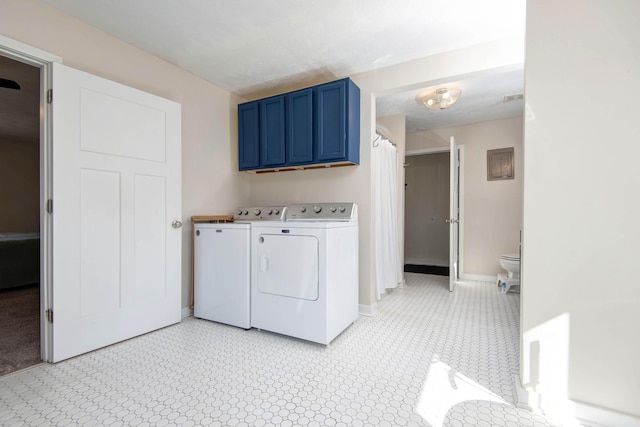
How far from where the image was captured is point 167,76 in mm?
2602

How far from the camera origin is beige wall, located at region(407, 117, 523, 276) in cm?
395

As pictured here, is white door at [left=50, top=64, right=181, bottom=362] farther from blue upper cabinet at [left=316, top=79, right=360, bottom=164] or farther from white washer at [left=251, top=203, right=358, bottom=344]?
blue upper cabinet at [left=316, top=79, right=360, bottom=164]

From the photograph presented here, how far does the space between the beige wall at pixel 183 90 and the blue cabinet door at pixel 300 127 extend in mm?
825

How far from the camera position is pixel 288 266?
221cm

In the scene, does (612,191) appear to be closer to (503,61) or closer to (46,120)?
(503,61)

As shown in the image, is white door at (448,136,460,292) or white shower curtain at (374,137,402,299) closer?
white shower curtain at (374,137,402,299)

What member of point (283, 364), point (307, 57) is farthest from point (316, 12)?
point (283, 364)

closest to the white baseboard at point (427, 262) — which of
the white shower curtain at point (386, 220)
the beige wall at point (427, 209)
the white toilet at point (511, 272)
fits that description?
the beige wall at point (427, 209)

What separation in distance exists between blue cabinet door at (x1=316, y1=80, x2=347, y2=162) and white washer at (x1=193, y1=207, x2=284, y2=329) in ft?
2.54

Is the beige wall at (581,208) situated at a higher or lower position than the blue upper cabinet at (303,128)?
lower

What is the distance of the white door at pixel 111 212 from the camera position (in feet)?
6.13

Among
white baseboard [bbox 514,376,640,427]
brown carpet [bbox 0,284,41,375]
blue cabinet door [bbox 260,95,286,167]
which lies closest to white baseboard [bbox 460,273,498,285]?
white baseboard [bbox 514,376,640,427]

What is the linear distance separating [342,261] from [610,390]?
1.58 m

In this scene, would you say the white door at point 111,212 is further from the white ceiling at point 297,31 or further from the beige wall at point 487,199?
the beige wall at point 487,199
